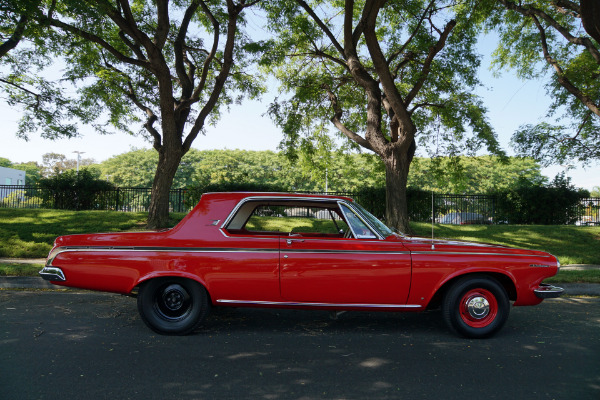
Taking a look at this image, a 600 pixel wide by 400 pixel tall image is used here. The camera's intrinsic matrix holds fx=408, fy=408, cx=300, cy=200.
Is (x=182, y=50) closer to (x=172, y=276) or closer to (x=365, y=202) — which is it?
(x=365, y=202)

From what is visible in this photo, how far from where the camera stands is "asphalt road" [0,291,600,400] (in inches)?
123

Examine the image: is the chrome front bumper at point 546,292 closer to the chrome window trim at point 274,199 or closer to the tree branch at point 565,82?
the chrome window trim at point 274,199

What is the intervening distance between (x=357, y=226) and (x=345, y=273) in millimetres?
588

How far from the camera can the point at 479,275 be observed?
4.53m

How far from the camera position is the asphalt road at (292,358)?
313 centimetres

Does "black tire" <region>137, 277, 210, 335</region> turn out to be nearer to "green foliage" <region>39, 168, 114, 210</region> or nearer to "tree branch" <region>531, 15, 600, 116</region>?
"green foliage" <region>39, 168, 114, 210</region>

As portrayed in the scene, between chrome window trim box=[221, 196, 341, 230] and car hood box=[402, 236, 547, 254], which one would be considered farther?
chrome window trim box=[221, 196, 341, 230]

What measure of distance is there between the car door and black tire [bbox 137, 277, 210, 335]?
0.96 metres

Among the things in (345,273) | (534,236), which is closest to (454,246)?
(345,273)

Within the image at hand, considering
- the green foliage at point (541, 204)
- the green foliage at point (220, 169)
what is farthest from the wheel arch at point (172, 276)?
the green foliage at point (220, 169)

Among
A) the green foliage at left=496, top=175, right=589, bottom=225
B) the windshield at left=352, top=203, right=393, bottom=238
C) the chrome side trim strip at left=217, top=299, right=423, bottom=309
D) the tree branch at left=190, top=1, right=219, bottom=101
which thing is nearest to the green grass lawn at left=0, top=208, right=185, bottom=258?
the tree branch at left=190, top=1, right=219, bottom=101

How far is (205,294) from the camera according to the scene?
4.54 metres

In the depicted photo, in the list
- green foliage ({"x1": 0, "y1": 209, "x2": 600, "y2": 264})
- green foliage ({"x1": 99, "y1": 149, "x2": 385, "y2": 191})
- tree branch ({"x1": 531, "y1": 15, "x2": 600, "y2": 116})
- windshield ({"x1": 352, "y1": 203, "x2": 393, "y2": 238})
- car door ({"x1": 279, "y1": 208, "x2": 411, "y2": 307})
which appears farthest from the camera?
green foliage ({"x1": 99, "y1": 149, "x2": 385, "y2": 191})

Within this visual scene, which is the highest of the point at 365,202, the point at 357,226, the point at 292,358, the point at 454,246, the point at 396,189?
the point at 396,189
